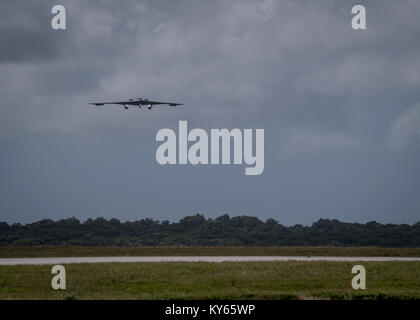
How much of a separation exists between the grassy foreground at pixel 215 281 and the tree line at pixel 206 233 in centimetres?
5071

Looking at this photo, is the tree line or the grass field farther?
the tree line

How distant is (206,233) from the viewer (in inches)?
3688

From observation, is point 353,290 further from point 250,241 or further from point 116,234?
point 116,234

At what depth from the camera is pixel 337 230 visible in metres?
97.2

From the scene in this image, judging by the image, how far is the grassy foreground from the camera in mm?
27391

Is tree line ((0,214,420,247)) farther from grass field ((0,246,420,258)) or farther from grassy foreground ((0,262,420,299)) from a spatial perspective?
grassy foreground ((0,262,420,299))

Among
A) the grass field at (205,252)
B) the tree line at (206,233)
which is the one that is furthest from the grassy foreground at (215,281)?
the tree line at (206,233)

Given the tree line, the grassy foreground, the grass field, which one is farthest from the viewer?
the tree line

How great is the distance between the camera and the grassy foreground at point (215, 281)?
89.9 feet

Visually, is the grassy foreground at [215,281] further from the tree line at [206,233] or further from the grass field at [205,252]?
the tree line at [206,233]

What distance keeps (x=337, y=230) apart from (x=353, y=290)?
231ft

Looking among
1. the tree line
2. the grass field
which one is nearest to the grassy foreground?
the grass field

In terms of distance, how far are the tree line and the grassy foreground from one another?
5071cm
